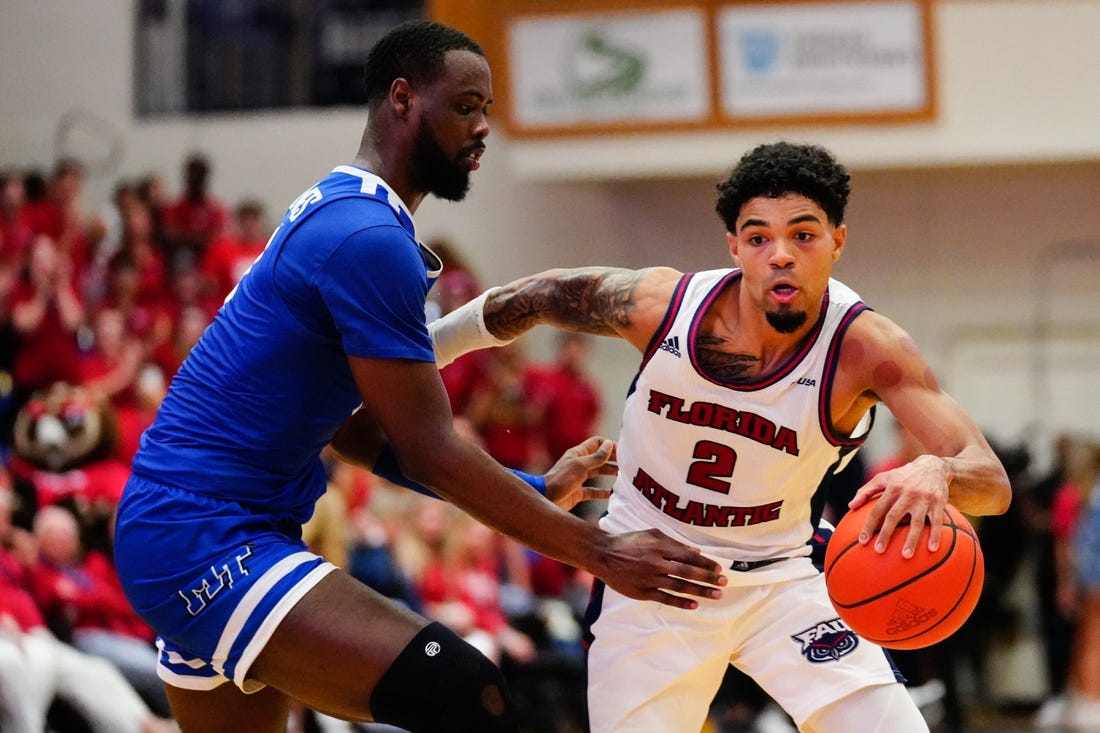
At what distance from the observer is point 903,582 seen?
371 cm

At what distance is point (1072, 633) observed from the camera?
11578 mm

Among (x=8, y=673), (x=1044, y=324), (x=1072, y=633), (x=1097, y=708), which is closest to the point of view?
(x=8, y=673)

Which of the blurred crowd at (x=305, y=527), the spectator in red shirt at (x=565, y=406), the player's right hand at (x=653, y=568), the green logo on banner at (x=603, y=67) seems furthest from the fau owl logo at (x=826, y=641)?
the green logo on banner at (x=603, y=67)

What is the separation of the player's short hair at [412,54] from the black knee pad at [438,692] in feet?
4.71

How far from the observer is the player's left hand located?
4.53 meters

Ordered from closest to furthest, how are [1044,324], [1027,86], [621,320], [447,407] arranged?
[447,407] < [621,320] < [1027,86] < [1044,324]

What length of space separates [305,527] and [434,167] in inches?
161

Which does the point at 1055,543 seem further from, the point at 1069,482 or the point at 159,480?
the point at 159,480

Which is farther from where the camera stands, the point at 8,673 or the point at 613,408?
the point at 613,408

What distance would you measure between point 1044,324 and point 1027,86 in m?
2.54

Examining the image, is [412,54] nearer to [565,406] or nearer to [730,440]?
[730,440]

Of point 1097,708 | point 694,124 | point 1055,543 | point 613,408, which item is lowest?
point 1097,708

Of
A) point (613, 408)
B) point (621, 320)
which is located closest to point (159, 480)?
point (621, 320)

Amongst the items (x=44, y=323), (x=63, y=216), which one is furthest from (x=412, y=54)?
(x=63, y=216)
